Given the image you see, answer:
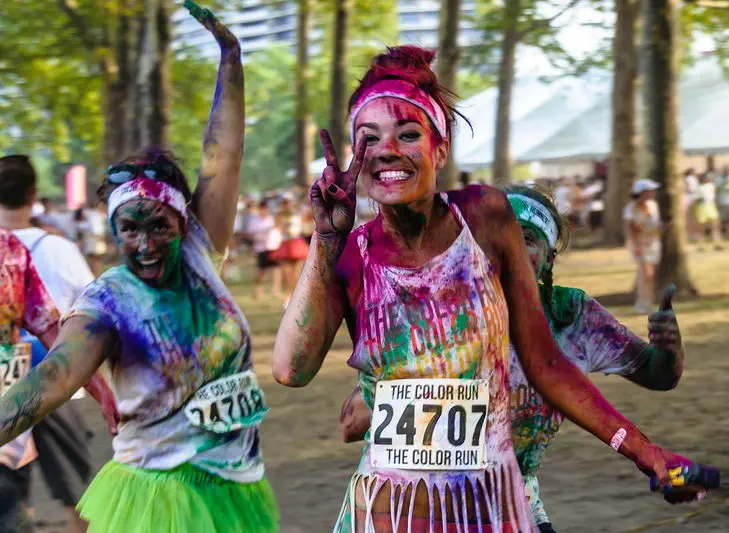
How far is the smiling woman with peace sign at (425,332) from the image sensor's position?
8.68 feet

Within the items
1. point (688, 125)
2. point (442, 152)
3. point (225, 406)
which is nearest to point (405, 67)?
point (442, 152)

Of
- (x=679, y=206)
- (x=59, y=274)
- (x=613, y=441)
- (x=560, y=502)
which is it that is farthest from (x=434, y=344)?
(x=679, y=206)

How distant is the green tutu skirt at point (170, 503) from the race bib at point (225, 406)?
151 millimetres

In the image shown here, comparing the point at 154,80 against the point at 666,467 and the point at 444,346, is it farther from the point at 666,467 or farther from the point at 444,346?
the point at 666,467

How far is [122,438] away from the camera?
3.62 m

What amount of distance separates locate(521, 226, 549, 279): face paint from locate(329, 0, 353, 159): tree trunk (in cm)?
2153

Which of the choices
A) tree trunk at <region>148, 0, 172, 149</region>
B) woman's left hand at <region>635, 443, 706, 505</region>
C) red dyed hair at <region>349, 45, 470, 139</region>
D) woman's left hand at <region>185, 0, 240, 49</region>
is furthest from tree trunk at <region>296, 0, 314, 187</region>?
woman's left hand at <region>635, 443, 706, 505</region>

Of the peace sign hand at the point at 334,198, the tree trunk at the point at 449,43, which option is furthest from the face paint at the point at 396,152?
the tree trunk at the point at 449,43

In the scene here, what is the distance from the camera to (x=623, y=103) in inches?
951

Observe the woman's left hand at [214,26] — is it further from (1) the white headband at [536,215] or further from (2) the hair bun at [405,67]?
(2) the hair bun at [405,67]

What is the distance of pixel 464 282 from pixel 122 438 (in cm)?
142

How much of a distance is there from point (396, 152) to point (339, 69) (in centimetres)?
2387

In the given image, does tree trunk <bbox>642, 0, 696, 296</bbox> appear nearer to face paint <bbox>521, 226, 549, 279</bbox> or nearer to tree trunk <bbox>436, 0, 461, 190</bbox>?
tree trunk <bbox>436, 0, 461, 190</bbox>

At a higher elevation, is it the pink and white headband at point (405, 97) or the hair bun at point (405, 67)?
the hair bun at point (405, 67)
